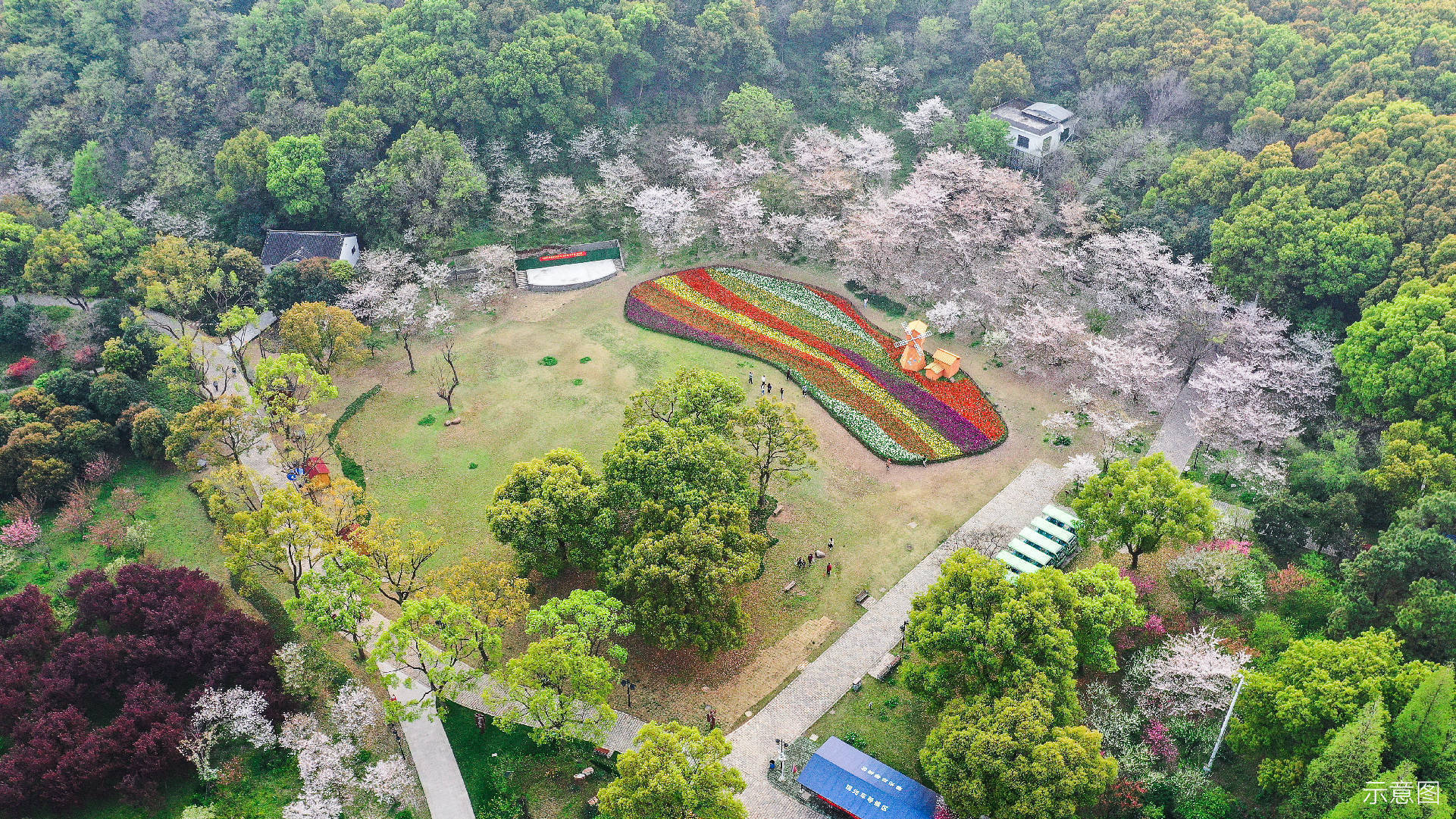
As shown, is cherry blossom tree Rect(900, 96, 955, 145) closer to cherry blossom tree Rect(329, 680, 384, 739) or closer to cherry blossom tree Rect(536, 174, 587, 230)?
cherry blossom tree Rect(536, 174, 587, 230)

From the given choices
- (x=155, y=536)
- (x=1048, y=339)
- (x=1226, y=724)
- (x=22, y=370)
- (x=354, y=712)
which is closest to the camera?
(x=1226, y=724)

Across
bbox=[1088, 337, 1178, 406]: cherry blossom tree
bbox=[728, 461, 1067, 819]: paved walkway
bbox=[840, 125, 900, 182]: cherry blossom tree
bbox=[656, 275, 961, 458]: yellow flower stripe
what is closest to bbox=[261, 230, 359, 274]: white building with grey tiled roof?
bbox=[656, 275, 961, 458]: yellow flower stripe

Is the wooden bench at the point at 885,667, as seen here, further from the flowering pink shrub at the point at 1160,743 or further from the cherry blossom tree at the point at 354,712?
the cherry blossom tree at the point at 354,712

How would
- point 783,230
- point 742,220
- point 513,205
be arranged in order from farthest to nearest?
point 513,205 < point 783,230 < point 742,220

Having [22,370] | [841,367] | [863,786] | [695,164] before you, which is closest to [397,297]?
[22,370]

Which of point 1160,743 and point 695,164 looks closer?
point 1160,743

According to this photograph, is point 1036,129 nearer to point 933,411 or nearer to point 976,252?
point 976,252

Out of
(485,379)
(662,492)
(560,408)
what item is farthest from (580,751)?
(485,379)

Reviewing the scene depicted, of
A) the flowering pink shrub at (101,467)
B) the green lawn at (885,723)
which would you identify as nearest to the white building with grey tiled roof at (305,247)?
the flowering pink shrub at (101,467)
